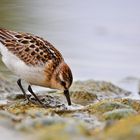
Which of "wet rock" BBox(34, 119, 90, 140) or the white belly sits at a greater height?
"wet rock" BBox(34, 119, 90, 140)

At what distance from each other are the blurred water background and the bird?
14.9 feet

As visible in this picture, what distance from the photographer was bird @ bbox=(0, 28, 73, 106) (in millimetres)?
10109

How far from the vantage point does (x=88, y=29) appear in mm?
19141

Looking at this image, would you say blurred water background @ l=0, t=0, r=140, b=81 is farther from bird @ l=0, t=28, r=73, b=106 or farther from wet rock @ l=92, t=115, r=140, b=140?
wet rock @ l=92, t=115, r=140, b=140

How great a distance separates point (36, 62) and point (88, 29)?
30.0 ft

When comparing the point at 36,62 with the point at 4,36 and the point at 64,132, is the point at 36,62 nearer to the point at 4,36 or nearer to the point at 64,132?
the point at 4,36

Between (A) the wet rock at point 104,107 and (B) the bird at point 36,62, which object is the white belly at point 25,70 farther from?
(A) the wet rock at point 104,107

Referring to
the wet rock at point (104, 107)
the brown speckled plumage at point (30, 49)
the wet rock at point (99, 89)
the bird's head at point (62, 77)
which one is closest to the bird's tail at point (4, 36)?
the brown speckled plumage at point (30, 49)

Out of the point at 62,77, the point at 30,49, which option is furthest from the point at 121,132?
the point at 30,49

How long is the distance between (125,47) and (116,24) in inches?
101

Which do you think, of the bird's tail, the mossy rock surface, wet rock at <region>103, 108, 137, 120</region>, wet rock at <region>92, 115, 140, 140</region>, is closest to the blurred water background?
the mossy rock surface

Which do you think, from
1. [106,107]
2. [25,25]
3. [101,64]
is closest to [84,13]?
[25,25]

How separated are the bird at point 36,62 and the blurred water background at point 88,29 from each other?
179 inches

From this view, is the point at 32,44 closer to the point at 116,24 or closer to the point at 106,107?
the point at 106,107
